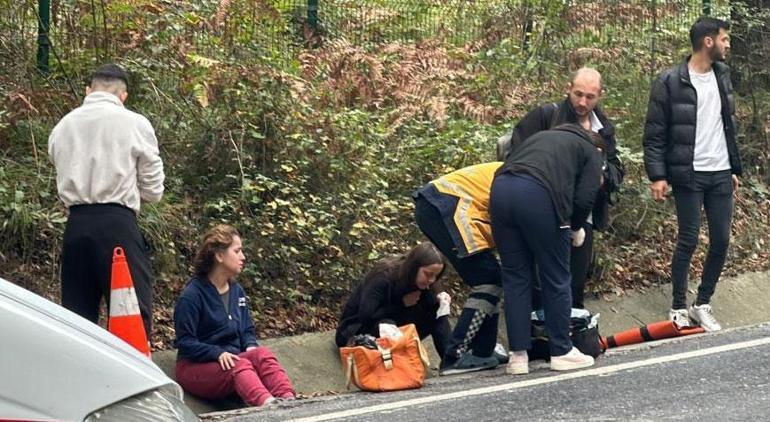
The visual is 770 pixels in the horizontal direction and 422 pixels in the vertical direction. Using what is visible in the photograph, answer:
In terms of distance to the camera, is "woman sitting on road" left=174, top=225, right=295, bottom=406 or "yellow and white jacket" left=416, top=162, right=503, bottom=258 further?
"yellow and white jacket" left=416, top=162, right=503, bottom=258

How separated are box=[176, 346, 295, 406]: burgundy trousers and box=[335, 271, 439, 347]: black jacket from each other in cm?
78

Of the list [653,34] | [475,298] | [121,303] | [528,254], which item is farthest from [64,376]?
[653,34]

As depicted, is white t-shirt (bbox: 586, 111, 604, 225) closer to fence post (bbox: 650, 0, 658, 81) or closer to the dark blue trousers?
the dark blue trousers

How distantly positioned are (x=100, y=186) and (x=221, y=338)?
127 centimetres

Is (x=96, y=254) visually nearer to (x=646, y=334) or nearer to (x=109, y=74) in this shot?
(x=109, y=74)

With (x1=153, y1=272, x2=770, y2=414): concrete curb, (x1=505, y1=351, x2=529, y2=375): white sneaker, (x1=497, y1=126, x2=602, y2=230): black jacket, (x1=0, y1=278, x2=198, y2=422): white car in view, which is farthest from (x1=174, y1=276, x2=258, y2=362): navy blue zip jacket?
(x1=0, y1=278, x2=198, y2=422): white car

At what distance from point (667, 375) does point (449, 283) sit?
107 inches

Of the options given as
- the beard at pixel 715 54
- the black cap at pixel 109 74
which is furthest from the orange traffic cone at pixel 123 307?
the beard at pixel 715 54

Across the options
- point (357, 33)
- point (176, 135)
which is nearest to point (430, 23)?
point (357, 33)

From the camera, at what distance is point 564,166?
26.6ft

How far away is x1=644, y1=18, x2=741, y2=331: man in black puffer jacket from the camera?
9.82m

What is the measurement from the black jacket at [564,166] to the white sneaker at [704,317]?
6.97 feet

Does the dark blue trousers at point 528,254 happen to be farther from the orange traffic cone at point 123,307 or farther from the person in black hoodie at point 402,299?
the orange traffic cone at point 123,307

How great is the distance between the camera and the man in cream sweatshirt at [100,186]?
24.5 feet
